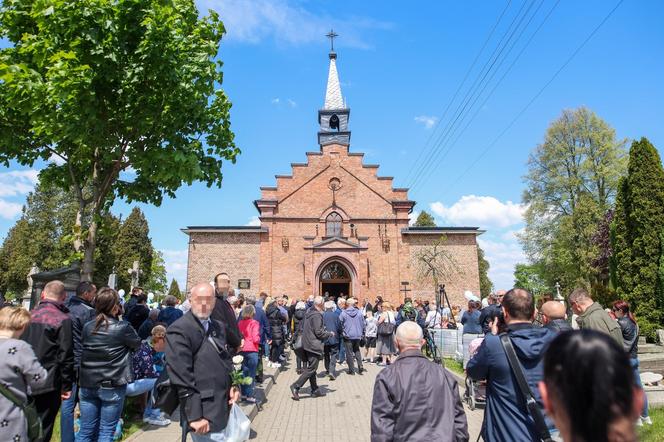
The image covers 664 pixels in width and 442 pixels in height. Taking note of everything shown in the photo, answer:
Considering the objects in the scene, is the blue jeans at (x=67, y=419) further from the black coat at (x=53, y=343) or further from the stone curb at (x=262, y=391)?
the stone curb at (x=262, y=391)

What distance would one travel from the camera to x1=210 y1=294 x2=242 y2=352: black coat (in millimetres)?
4402

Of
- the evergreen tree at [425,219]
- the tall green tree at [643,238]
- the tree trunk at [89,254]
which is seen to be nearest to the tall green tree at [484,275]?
the evergreen tree at [425,219]

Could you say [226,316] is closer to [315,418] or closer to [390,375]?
[390,375]

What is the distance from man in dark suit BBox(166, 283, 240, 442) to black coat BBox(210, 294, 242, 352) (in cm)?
55

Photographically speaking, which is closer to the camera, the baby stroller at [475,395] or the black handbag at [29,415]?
the black handbag at [29,415]

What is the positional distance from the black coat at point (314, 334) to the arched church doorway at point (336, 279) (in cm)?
1672

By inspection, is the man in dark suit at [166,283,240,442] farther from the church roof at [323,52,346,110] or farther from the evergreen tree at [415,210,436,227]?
the evergreen tree at [415,210,436,227]

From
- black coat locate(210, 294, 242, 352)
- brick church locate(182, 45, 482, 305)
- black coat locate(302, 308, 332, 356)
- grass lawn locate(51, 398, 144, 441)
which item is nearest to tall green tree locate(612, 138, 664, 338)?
brick church locate(182, 45, 482, 305)

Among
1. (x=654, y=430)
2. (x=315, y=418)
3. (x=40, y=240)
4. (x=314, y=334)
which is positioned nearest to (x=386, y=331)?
(x=314, y=334)

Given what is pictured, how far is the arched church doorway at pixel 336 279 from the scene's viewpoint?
2606cm

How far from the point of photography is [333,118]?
102ft

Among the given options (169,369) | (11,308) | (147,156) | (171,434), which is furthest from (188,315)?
(147,156)

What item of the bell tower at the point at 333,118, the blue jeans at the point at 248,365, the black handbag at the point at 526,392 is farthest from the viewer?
the bell tower at the point at 333,118

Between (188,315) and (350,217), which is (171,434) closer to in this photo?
(188,315)
